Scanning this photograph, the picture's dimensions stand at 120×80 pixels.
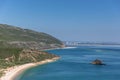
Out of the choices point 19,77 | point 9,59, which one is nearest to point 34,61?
point 9,59

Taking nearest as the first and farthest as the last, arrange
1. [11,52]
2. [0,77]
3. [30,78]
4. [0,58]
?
[0,77] < [30,78] < [0,58] < [11,52]

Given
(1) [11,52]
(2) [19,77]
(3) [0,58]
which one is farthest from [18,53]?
(2) [19,77]

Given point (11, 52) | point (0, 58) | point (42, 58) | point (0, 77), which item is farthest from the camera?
point (42, 58)

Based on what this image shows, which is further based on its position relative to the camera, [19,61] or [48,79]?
[19,61]

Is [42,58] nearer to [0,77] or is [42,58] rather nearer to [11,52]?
[11,52]

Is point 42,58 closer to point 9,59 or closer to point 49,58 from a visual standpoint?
point 49,58

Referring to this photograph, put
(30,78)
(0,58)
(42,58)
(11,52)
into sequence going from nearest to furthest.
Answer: (30,78) < (0,58) < (11,52) < (42,58)

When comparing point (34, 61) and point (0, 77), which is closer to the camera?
point (0, 77)

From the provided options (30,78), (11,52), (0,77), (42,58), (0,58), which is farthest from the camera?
(42,58)

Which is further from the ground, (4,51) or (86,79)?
(4,51)
